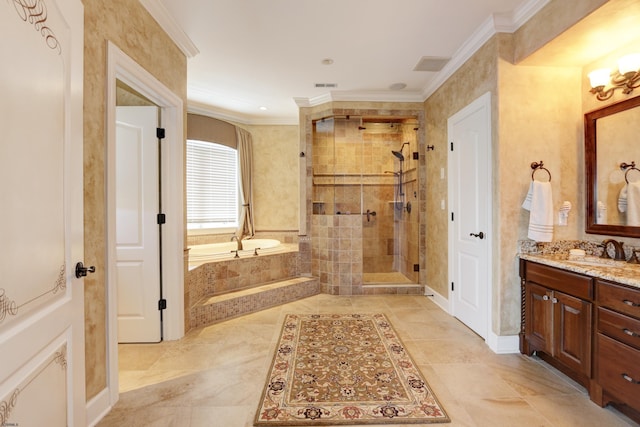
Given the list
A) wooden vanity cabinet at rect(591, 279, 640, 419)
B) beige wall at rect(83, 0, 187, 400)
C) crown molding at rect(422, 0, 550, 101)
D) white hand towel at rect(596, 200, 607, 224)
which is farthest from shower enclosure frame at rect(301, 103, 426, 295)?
beige wall at rect(83, 0, 187, 400)

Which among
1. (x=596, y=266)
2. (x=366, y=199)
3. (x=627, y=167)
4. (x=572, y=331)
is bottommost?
(x=572, y=331)

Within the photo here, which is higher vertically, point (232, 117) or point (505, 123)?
point (232, 117)

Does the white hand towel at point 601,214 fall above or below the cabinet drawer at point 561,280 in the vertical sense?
above

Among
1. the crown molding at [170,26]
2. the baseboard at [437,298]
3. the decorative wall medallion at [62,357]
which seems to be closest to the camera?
the decorative wall medallion at [62,357]

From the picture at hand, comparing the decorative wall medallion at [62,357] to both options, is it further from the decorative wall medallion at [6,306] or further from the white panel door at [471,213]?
the white panel door at [471,213]

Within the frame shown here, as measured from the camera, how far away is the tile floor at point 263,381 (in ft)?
5.76

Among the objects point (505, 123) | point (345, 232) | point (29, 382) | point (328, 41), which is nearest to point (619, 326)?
point (505, 123)

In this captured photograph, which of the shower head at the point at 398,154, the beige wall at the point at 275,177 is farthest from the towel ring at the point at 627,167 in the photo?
the beige wall at the point at 275,177

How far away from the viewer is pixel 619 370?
1.70 m

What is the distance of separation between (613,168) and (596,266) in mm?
829

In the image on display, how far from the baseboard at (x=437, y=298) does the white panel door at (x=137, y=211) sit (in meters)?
3.10

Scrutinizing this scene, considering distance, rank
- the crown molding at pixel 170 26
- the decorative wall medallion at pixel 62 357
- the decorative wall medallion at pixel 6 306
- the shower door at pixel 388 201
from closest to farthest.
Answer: the decorative wall medallion at pixel 6 306 → the decorative wall medallion at pixel 62 357 → the crown molding at pixel 170 26 → the shower door at pixel 388 201

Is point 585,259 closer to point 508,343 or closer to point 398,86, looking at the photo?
point 508,343

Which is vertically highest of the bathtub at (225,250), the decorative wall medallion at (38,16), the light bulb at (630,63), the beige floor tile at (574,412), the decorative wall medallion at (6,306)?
the light bulb at (630,63)
